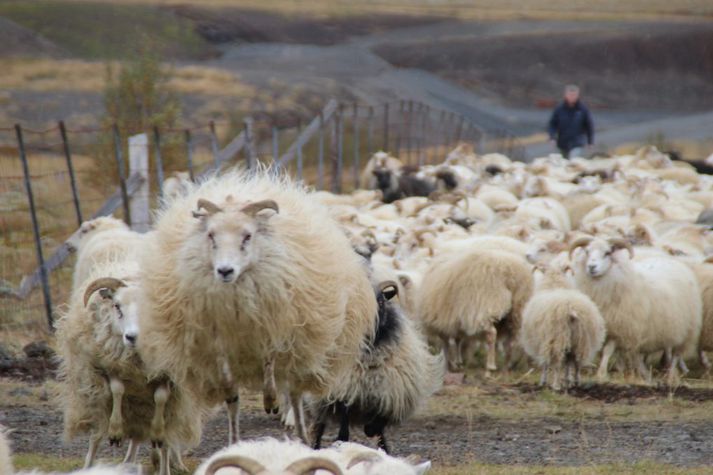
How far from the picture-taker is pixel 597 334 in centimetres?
1098

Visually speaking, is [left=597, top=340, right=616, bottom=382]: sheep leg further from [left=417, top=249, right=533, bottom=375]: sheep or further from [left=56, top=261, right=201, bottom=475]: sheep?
[left=56, top=261, right=201, bottom=475]: sheep

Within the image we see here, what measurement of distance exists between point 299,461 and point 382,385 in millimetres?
3536

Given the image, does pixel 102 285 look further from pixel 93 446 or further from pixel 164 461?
pixel 164 461

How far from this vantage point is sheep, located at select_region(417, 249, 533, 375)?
38.6 ft

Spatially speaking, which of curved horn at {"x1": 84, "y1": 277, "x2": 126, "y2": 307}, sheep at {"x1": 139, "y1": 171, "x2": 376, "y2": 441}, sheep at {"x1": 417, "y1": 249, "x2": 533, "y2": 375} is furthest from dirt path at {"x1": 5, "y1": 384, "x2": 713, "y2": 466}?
sheep at {"x1": 417, "y1": 249, "x2": 533, "y2": 375}

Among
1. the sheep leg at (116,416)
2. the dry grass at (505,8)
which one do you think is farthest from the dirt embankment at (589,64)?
the sheep leg at (116,416)

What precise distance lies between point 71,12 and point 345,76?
12.3 meters

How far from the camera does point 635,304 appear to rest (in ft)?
39.3

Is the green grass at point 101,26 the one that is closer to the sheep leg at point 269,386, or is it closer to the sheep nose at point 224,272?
the sheep leg at point 269,386

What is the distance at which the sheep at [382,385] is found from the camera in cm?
844

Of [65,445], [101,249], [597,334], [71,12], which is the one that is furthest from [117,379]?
[71,12]

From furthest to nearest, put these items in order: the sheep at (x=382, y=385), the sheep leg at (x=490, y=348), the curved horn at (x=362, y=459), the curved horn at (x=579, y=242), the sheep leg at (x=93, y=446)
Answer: the curved horn at (x=579, y=242), the sheep leg at (x=490, y=348), the sheep at (x=382, y=385), the sheep leg at (x=93, y=446), the curved horn at (x=362, y=459)

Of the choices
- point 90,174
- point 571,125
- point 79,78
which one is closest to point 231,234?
point 90,174

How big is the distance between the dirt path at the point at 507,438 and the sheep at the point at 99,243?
4.81 feet
